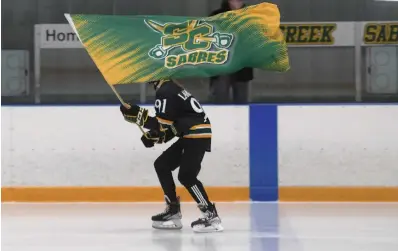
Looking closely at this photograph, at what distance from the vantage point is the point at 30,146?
30.0 feet

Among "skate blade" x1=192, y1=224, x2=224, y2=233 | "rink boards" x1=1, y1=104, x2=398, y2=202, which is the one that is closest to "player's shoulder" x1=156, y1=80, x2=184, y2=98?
"skate blade" x1=192, y1=224, x2=224, y2=233

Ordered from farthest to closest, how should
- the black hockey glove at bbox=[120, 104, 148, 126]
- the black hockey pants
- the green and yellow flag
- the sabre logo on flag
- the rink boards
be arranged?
the rink boards < the sabre logo on flag < the green and yellow flag < the black hockey pants < the black hockey glove at bbox=[120, 104, 148, 126]

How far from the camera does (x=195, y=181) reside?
7.02m

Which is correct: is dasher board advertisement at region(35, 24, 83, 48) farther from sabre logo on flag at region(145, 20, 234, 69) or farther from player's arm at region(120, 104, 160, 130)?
player's arm at region(120, 104, 160, 130)

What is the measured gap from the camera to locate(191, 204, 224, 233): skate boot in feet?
22.9

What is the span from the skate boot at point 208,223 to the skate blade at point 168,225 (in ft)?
0.82

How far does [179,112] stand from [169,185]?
616 millimetres

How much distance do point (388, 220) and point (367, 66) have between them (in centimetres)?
234

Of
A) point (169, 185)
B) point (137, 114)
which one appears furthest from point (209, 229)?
point (137, 114)

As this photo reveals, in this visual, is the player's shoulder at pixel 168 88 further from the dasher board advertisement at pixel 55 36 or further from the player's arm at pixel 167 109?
the dasher board advertisement at pixel 55 36

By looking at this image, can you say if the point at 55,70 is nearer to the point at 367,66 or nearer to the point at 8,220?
the point at 8,220

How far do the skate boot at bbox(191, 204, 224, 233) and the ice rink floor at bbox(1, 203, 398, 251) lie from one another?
0.30 ft

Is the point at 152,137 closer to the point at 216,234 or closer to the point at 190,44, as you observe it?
the point at 216,234

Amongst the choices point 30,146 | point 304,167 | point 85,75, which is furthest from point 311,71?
point 30,146
